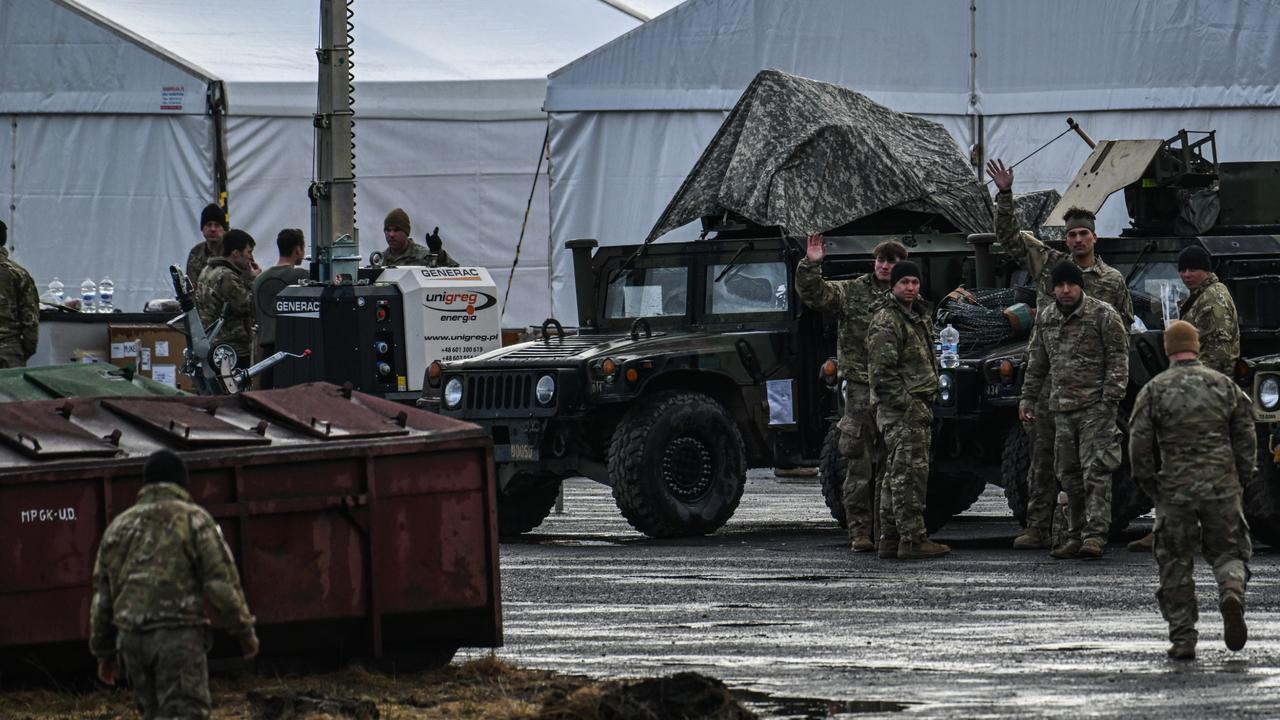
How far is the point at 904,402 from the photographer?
14.2m

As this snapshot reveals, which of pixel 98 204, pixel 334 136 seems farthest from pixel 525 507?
pixel 98 204

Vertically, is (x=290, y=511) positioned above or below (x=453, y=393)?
below

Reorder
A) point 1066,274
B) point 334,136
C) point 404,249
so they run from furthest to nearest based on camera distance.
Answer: point 334,136 < point 404,249 < point 1066,274

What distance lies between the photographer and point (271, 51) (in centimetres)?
2672

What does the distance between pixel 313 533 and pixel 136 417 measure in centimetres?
80

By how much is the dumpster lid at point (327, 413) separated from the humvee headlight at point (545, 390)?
219 inches

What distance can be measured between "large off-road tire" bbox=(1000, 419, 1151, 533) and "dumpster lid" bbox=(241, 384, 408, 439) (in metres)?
5.78

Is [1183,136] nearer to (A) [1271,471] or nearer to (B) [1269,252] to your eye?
(B) [1269,252]

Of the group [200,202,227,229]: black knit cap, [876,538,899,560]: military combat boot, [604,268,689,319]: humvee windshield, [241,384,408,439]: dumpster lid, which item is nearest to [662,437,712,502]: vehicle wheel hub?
[604,268,689,319]: humvee windshield

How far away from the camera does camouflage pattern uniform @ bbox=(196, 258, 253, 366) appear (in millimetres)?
17484

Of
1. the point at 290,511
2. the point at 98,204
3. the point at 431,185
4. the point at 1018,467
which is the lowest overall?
the point at 1018,467

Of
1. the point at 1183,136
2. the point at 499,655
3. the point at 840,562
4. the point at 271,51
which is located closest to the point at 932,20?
the point at 271,51

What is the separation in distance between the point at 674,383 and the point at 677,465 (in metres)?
0.65

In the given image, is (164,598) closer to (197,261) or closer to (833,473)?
(833,473)
